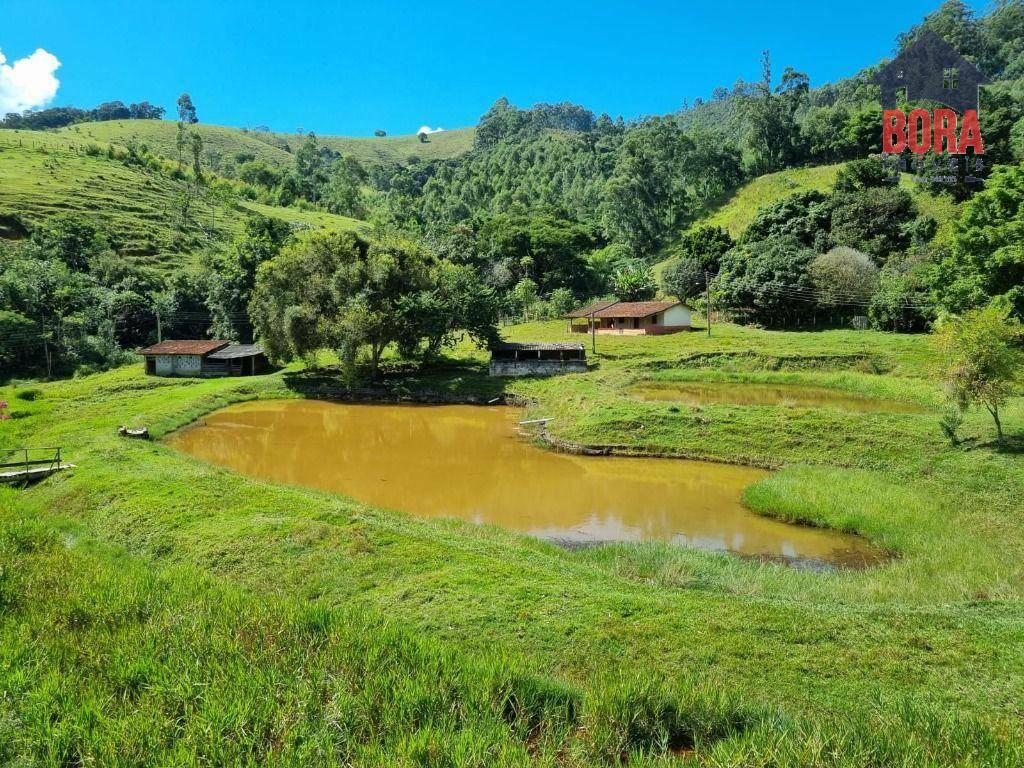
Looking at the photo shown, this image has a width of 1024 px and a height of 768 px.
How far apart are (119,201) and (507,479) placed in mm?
86747

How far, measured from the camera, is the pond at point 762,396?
83.1ft

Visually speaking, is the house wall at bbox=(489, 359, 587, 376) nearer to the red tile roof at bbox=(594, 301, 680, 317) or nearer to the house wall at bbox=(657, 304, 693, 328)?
the red tile roof at bbox=(594, 301, 680, 317)

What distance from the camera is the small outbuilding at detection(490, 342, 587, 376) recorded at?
3672cm

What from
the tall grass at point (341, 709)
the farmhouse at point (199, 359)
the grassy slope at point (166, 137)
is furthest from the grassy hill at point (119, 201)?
the tall grass at point (341, 709)

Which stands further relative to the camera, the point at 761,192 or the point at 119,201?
→ the point at 119,201

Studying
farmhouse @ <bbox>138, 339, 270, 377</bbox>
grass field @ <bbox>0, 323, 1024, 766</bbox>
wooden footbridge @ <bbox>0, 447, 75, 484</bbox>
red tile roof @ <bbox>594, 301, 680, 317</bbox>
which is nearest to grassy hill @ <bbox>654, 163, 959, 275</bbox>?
red tile roof @ <bbox>594, 301, 680, 317</bbox>

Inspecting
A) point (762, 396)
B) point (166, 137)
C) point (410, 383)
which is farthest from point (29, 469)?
point (166, 137)

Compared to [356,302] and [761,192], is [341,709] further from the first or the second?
[761,192]

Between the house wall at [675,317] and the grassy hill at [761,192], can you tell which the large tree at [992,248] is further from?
the grassy hill at [761,192]

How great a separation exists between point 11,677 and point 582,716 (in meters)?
5.36

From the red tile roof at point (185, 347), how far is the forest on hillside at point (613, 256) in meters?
5.36

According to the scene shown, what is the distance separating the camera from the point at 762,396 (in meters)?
29.5

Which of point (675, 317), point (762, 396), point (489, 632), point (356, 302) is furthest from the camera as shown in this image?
point (675, 317)

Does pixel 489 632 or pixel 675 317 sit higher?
pixel 675 317
